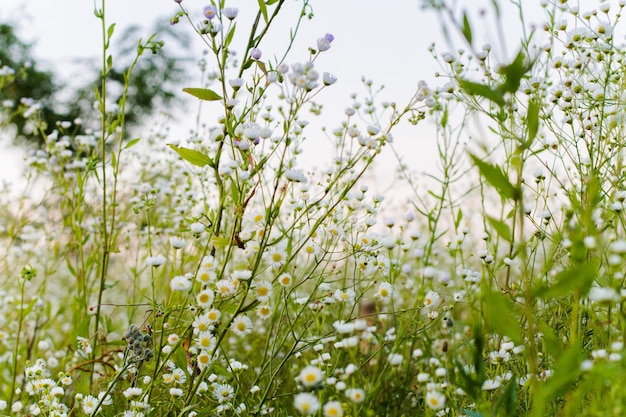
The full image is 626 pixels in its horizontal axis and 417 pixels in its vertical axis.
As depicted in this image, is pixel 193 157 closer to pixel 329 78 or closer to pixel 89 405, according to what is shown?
pixel 329 78

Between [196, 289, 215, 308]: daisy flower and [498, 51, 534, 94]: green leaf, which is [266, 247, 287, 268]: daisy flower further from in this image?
[498, 51, 534, 94]: green leaf

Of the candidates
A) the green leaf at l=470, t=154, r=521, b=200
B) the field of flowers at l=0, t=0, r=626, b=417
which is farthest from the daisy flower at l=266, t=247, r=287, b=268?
the green leaf at l=470, t=154, r=521, b=200

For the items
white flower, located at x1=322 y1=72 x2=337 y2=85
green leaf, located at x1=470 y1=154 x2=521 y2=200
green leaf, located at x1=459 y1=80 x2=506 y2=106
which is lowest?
green leaf, located at x1=470 y1=154 x2=521 y2=200

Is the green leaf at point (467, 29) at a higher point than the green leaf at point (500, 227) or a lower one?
higher

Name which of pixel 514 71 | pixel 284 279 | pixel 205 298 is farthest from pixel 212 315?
pixel 514 71

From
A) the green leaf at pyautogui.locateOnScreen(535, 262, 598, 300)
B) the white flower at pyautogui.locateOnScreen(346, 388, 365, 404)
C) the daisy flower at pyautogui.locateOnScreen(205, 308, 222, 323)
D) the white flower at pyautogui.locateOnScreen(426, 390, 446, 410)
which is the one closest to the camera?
the green leaf at pyautogui.locateOnScreen(535, 262, 598, 300)

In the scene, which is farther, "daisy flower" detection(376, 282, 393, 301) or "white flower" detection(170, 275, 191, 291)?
"daisy flower" detection(376, 282, 393, 301)

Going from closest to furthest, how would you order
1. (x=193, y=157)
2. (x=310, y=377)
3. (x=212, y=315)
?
(x=310, y=377) → (x=212, y=315) → (x=193, y=157)

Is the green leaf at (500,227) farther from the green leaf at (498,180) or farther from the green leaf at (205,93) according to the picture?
the green leaf at (205,93)

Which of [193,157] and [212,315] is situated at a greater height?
[193,157]

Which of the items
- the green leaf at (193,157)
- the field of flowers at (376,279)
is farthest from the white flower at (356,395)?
the green leaf at (193,157)

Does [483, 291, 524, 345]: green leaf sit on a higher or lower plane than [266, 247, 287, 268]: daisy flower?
lower

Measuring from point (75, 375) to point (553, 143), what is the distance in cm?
146

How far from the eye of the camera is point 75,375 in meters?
1.77
